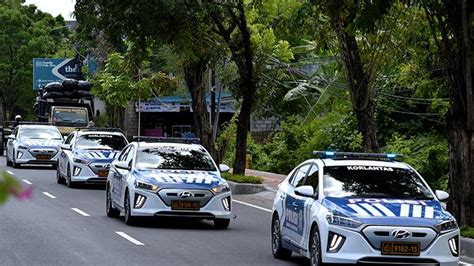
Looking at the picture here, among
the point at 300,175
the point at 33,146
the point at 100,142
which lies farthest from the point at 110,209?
the point at 33,146

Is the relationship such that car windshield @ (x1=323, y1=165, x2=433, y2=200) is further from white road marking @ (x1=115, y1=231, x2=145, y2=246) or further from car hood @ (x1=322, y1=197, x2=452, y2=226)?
white road marking @ (x1=115, y1=231, x2=145, y2=246)

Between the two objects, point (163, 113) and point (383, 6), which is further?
point (163, 113)

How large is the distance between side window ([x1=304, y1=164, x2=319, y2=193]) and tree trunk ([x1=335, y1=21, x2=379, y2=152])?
10.1 metres

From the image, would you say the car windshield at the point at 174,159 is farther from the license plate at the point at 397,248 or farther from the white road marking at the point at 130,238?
the license plate at the point at 397,248

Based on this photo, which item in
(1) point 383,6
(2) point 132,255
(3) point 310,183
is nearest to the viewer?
(3) point 310,183

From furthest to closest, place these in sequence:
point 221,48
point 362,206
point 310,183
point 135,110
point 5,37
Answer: point 5,37 → point 135,110 → point 221,48 → point 310,183 → point 362,206

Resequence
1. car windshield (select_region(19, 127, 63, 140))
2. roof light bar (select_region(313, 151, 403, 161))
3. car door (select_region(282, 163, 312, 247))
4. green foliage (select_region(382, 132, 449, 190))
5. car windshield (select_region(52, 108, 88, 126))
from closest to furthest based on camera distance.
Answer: car door (select_region(282, 163, 312, 247))
roof light bar (select_region(313, 151, 403, 161))
green foliage (select_region(382, 132, 449, 190))
car windshield (select_region(19, 127, 63, 140))
car windshield (select_region(52, 108, 88, 126))

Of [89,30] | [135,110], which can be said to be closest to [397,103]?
[89,30]

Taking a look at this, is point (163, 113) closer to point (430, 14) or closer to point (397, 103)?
point (397, 103)

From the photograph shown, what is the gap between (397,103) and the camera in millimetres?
33406

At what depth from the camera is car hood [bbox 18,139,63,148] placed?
36125 millimetres

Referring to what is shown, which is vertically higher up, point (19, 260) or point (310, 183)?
point (310, 183)

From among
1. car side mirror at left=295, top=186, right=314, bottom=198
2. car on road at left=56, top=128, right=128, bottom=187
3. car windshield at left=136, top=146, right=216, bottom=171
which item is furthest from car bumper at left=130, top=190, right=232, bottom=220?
car on road at left=56, top=128, right=128, bottom=187

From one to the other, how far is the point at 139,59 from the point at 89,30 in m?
4.06
